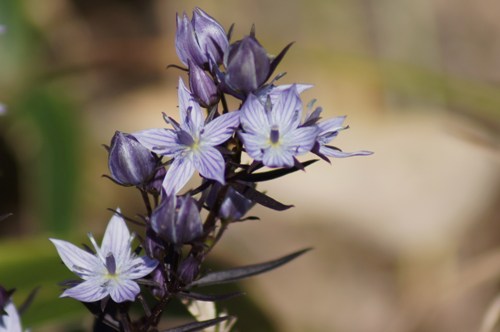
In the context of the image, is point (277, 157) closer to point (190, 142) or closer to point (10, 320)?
point (190, 142)

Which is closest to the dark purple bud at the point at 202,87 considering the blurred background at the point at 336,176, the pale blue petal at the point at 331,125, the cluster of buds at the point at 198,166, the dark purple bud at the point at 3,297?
the cluster of buds at the point at 198,166

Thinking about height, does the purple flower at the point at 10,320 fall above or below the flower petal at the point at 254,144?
below

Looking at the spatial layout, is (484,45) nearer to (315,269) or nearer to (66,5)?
(315,269)

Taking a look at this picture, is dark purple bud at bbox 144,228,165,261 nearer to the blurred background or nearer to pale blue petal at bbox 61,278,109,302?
pale blue petal at bbox 61,278,109,302

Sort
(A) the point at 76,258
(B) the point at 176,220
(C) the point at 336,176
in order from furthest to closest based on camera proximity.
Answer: (C) the point at 336,176 < (A) the point at 76,258 < (B) the point at 176,220

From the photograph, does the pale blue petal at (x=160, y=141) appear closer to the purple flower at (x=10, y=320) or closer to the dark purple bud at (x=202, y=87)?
the dark purple bud at (x=202, y=87)

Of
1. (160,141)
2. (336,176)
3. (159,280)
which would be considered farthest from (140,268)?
(336,176)

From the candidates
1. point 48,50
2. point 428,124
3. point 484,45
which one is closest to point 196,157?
point 428,124
